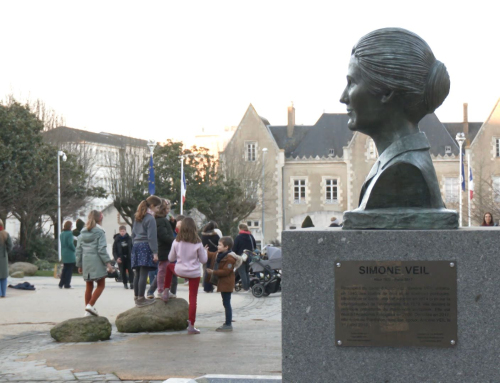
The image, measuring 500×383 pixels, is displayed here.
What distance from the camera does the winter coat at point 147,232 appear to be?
1409cm

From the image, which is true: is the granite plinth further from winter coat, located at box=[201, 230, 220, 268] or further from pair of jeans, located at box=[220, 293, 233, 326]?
winter coat, located at box=[201, 230, 220, 268]

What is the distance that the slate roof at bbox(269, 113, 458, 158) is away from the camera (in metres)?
71.2

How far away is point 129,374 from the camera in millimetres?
9461

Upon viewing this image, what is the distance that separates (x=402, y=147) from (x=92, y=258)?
8.50 meters

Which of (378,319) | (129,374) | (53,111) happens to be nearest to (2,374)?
(129,374)

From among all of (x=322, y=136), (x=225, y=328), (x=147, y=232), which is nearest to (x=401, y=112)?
(x=225, y=328)

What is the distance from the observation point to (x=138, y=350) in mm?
11320

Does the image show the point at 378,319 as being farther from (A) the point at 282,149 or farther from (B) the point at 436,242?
(A) the point at 282,149

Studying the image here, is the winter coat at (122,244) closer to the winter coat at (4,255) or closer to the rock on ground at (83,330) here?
the winter coat at (4,255)

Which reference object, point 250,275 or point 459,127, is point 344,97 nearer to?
point 250,275

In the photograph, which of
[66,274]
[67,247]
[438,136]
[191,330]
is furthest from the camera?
[438,136]

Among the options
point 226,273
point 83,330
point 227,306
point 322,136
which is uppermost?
point 322,136

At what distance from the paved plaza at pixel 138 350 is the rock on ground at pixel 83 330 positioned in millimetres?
164

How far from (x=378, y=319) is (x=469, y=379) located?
0.83 meters
